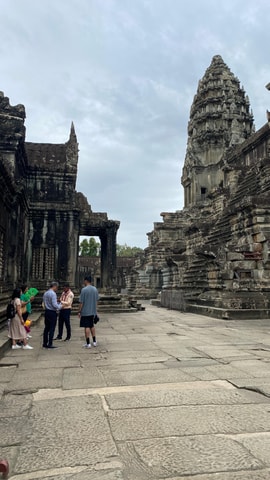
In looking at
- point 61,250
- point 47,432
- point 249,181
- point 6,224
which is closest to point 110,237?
point 61,250

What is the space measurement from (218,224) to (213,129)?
22.8 metres

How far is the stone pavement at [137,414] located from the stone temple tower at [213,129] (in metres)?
32.9

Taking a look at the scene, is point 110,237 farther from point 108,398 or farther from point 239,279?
point 108,398

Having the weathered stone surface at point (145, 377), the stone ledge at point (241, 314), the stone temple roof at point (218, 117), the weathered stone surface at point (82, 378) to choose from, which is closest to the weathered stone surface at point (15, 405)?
the weathered stone surface at point (82, 378)

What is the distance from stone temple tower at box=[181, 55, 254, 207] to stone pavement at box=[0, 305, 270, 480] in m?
32.9

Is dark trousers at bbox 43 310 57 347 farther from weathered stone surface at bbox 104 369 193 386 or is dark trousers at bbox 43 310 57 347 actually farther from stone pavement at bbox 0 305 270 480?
weathered stone surface at bbox 104 369 193 386

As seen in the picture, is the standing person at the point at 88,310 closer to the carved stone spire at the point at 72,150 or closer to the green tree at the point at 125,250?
the carved stone spire at the point at 72,150

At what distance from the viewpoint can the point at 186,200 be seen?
1623 inches

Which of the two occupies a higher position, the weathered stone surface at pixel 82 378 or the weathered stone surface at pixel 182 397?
the weathered stone surface at pixel 182 397

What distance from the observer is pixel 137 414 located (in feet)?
11.6

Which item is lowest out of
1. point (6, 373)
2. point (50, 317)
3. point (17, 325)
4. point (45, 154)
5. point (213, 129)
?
point (6, 373)

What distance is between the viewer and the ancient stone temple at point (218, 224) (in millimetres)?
13375

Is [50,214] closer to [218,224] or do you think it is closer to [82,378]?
[218,224]

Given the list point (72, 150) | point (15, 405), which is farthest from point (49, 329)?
point (72, 150)
